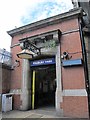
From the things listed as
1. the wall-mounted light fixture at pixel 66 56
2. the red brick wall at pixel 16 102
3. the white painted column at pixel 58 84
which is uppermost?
the wall-mounted light fixture at pixel 66 56

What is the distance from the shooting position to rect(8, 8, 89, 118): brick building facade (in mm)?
7193

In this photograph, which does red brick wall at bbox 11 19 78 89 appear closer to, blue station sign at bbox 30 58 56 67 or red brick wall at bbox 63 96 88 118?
blue station sign at bbox 30 58 56 67

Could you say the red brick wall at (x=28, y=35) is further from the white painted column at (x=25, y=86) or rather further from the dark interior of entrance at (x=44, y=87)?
the dark interior of entrance at (x=44, y=87)

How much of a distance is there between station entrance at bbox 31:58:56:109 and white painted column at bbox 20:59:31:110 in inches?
13.2

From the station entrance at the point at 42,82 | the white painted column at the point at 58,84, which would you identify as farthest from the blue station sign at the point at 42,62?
the white painted column at the point at 58,84

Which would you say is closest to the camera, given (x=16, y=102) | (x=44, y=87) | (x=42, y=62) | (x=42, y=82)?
(x=42, y=62)

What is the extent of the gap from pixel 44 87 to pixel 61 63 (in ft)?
15.1

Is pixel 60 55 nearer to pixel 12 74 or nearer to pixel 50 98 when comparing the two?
pixel 12 74

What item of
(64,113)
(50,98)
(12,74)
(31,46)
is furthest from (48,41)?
(50,98)

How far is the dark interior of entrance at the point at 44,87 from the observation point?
33.8 feet

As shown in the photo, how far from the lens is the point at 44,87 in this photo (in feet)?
39.0

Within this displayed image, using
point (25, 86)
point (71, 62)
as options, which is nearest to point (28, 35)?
point (25, 86)

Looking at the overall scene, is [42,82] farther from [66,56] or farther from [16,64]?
[66,56]

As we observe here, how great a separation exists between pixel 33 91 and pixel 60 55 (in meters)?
2.86
